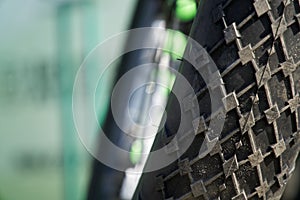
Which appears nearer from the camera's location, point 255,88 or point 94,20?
point 255,88

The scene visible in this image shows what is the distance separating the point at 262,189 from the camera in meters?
0.90

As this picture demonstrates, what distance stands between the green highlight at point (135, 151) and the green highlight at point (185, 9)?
0.30 m

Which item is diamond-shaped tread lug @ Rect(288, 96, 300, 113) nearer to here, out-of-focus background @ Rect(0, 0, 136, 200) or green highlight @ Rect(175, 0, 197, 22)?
green highlight @ Rect(175, 0, 197, 22)

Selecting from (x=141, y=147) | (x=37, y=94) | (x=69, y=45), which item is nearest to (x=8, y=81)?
(x=37, y=94)

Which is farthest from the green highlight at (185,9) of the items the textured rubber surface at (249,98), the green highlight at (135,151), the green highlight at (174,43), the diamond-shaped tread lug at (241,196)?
the diamond-shaped tread lug at (241,196)

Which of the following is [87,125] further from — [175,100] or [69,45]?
[175,100]

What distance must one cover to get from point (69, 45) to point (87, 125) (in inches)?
11.2

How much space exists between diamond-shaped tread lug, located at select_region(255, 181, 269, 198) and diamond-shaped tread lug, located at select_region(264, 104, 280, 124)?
95 mm

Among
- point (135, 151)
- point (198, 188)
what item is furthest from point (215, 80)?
point (135, 151)

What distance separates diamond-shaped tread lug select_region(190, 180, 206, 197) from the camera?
2.94 ft

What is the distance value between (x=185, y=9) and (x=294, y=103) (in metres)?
0.60

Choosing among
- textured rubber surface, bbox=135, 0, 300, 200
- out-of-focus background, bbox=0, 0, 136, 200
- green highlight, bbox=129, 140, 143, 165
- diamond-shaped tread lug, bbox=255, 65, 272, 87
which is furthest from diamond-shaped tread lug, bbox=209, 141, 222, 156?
out-of-focus background, bbox=0, 0, 136, 200

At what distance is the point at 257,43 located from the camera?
0.86 meters

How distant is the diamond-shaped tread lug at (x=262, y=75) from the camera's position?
2.82ft
